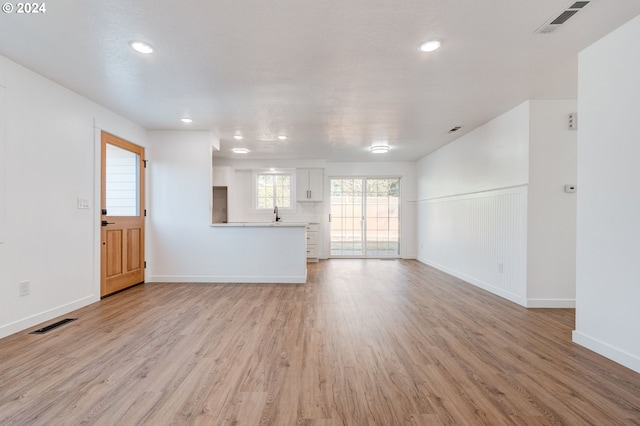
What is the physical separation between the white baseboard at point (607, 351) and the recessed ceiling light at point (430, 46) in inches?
106

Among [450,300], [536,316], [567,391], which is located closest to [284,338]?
[567,391]

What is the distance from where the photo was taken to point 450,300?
3893 mm

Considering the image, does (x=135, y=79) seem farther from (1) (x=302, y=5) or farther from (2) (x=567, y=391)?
(2) (x=567, y=391)

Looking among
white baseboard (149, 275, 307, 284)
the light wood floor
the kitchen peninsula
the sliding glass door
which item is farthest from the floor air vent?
the sliding glass door

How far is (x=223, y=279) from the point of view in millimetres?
4980

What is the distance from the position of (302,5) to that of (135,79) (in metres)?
2.08

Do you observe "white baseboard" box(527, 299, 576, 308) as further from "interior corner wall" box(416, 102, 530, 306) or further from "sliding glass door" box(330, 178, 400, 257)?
"sliding glass door" box(330, 178, 400, 257)

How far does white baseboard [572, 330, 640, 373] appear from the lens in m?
2.12

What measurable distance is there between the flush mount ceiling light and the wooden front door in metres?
4.12

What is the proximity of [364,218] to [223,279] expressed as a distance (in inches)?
163

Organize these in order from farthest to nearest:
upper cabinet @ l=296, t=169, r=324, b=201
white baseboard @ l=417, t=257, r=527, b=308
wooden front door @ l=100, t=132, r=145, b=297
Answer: upper cabinet @ l=296, t=169, r=324, b=201 < wooden front door @ l=100, t=132, r=145, b=297 < white baseboard @ l=417, t=257, r=527, b=308

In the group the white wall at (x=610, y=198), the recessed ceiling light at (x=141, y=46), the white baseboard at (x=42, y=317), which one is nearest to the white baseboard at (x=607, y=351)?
the white wall at (x=610, y=198)

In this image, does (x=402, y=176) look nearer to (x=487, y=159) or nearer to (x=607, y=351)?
(x=487, y=159)

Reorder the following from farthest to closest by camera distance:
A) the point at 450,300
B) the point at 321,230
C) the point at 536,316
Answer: the point at 321,230
the point at 450,300
the point at 536,316
